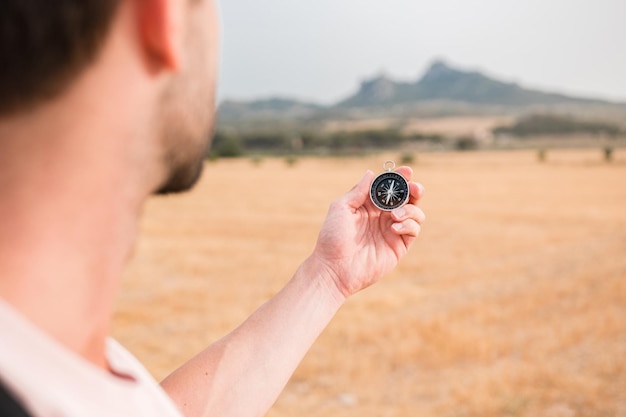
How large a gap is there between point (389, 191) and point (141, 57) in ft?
4.83

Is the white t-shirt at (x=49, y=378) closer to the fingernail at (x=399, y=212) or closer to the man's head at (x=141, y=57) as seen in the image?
the man's head at (x=141, y=57)

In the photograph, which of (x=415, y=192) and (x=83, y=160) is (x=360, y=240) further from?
(x=83, y=160)

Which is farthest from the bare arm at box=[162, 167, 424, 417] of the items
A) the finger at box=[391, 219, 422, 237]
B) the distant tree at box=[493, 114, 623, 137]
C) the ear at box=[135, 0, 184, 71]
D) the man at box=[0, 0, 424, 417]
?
the distant tree at box=[493, 114, 623, 137]

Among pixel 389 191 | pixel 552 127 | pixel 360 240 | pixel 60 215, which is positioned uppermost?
pixel 60 215

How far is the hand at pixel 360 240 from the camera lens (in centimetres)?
209

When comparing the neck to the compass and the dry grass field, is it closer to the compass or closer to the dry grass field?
the compass

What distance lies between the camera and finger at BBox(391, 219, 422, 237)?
2.15 metres

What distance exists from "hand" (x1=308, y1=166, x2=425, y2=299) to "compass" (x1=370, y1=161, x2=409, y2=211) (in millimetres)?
26

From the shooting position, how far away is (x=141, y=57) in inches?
36.7

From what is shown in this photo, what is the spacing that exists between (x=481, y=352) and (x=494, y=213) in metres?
16.3

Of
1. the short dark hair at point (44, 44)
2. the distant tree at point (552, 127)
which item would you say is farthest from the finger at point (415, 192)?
the distant tree at point (552, 127)

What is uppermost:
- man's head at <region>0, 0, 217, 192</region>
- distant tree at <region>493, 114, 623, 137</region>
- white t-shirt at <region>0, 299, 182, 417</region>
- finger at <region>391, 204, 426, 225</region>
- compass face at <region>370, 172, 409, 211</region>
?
man's head at <region>0, 0, 217, 192</region>

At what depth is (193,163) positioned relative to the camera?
1.13 metres

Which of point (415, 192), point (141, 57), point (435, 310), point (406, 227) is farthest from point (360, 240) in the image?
point (435, 310)
